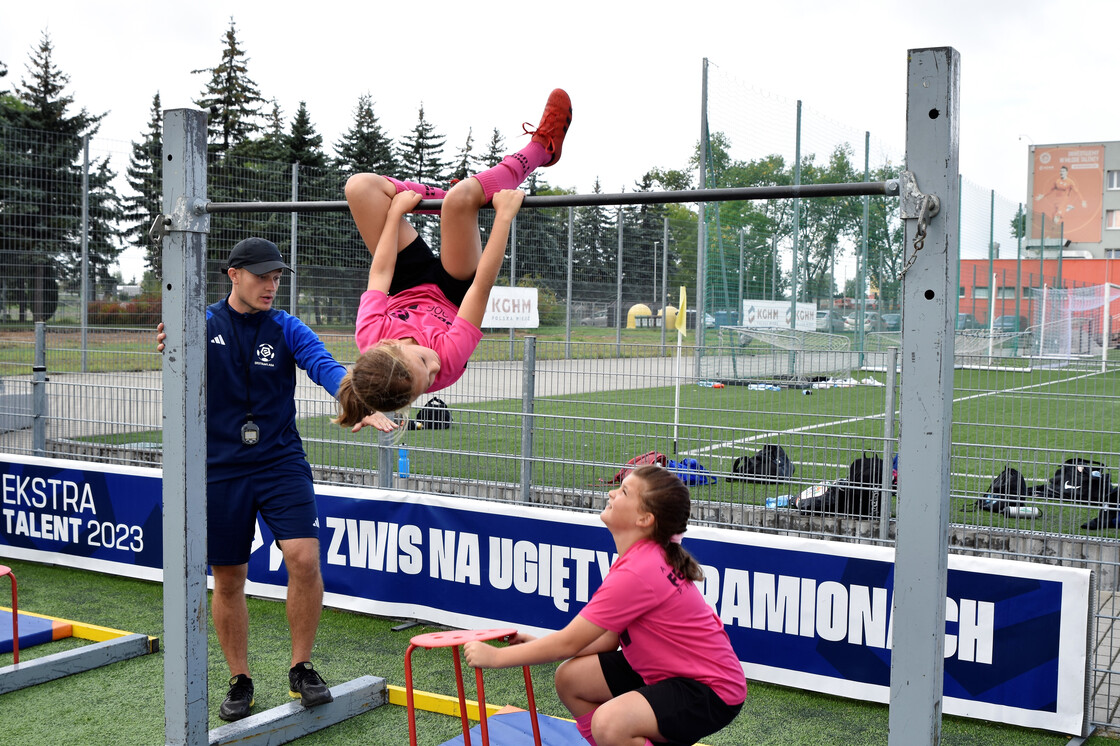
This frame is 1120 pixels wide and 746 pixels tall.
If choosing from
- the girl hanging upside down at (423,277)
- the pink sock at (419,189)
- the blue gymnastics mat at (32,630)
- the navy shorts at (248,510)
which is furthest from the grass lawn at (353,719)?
the pink sock at (419,189)

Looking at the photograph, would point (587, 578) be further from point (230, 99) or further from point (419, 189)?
point (230, 99)

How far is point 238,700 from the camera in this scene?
A: 4133mm

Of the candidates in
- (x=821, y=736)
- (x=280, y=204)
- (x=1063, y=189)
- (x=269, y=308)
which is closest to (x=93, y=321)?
(x=269, y=308)

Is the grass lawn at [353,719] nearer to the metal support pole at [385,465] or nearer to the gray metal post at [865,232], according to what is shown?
the metal support pole at [385,465]

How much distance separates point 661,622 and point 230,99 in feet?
134

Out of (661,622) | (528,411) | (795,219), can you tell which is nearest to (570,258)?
(795,219)

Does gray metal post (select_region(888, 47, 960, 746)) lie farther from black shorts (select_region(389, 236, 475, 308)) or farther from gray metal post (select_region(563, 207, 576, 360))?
gray metal post (select_region(563, 207, 576, 360))

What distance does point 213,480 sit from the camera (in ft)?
13.8

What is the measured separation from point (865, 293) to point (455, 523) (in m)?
20.4

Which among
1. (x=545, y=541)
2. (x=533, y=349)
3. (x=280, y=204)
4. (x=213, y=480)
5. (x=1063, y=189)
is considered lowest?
(x=545, y=541)

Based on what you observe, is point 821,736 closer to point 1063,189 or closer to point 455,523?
point 455,523

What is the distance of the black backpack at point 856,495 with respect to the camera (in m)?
5.63

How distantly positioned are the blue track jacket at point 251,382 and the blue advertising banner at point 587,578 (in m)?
1.28

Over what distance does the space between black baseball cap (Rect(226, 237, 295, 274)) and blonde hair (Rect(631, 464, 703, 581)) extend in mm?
1990
